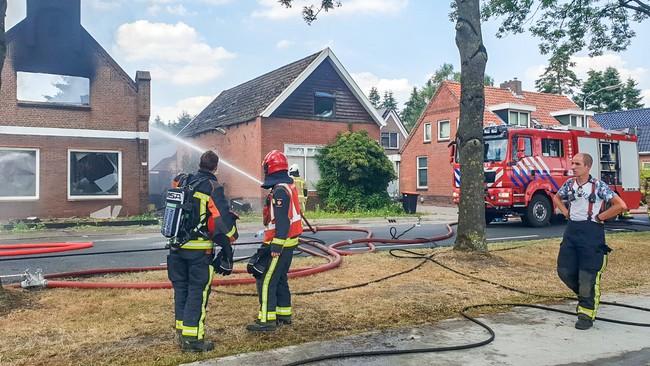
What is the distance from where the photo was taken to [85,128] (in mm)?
17781

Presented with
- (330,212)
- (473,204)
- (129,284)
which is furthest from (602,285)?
(330,212)

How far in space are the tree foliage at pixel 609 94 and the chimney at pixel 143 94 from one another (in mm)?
55480

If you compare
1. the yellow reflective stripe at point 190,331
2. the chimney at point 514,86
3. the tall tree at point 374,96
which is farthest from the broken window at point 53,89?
the tall tree at point 374,96

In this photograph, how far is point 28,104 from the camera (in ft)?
55.4

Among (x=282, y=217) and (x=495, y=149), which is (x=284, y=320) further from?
(x=495, y=149)

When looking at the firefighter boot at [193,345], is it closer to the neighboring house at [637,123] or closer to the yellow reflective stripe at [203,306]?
the yellow reflective stripe at [203,306]

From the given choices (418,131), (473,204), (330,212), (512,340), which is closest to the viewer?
Result: (512,340)

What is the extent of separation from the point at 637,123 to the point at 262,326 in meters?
47.8

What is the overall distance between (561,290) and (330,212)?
1502 centimetres

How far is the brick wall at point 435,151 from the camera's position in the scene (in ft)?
Result: 98.8

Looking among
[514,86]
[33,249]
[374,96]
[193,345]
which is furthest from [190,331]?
Result: [374,96]

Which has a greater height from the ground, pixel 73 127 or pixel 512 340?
pixel 73 127

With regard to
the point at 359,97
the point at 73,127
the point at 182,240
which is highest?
the point at 359,97

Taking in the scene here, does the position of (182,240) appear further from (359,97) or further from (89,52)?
(359,97)
